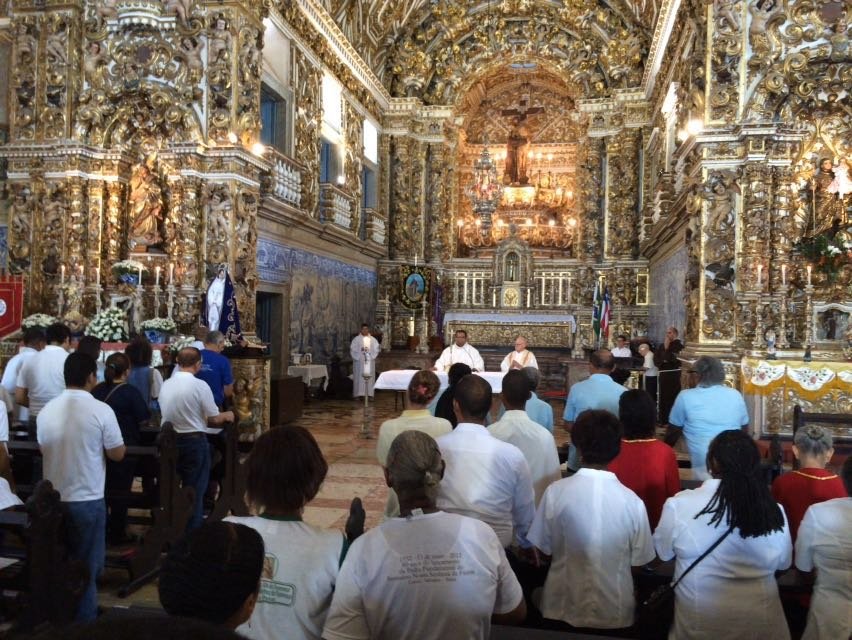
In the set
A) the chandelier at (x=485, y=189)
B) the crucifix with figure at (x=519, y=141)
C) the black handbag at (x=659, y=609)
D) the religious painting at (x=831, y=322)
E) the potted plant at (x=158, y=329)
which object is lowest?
the black handbag at (x=659, y=609)

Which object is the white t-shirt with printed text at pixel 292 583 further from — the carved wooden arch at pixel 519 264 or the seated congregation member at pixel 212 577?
the carved wooden arch at pixel 519 264

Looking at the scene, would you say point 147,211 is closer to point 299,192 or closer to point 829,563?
point 299,192

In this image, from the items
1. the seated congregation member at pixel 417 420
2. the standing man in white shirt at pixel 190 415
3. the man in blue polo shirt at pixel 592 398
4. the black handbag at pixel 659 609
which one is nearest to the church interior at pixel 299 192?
the standing man in white shirt at pixel 190 415

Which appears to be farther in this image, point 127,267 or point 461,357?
point 461,357

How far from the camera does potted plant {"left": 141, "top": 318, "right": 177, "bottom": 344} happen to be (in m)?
11.4

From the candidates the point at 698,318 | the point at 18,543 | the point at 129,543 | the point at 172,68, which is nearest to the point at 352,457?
the point at 129,543

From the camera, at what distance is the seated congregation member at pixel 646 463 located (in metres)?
4.25

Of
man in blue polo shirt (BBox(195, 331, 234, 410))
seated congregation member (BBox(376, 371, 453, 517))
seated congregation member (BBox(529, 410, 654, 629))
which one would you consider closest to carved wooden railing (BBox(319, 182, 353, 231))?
man in blue polo shirt (BBox(195, 331, 234, 410))

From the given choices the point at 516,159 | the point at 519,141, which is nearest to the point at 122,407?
the point at 516,159

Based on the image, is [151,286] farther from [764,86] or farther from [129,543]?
[764,86]

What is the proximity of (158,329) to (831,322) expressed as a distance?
35.5ft

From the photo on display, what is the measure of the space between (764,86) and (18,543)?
12.0 metres

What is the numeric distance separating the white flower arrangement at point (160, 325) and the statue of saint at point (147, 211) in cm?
217

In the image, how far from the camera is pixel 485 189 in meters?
24.7
